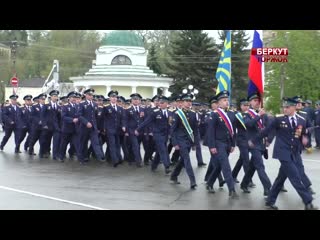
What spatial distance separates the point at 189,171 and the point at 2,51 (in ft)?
245

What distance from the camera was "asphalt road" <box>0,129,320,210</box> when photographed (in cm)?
930

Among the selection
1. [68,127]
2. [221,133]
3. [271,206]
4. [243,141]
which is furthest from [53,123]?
[271,206]

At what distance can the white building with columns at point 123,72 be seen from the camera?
48.2 metres

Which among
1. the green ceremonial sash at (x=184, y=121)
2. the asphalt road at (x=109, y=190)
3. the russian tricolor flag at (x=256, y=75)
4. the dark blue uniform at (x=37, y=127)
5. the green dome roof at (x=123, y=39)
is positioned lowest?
the asphalt road at (x=109, y=190)

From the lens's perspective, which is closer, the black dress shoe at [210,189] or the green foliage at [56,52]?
the black dress shoe at [210,189]

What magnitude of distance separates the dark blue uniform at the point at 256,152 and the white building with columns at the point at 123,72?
3743cm

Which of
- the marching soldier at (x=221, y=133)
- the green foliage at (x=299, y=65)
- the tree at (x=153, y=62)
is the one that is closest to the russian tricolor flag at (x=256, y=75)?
the marching soldier at (x=221, y=133)

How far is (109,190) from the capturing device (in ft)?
35.4

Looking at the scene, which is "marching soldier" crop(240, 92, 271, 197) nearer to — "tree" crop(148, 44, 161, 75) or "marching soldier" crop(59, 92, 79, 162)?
"marching soldier" crop(59, 92, 79, 162)

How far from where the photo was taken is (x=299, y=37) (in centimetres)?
4112

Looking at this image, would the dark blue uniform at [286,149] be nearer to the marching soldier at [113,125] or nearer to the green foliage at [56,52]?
the marching soldier at [113,125]

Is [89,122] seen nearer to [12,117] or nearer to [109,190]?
[109,190]

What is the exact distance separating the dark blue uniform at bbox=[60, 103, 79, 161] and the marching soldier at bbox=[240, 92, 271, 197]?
5.81 m
